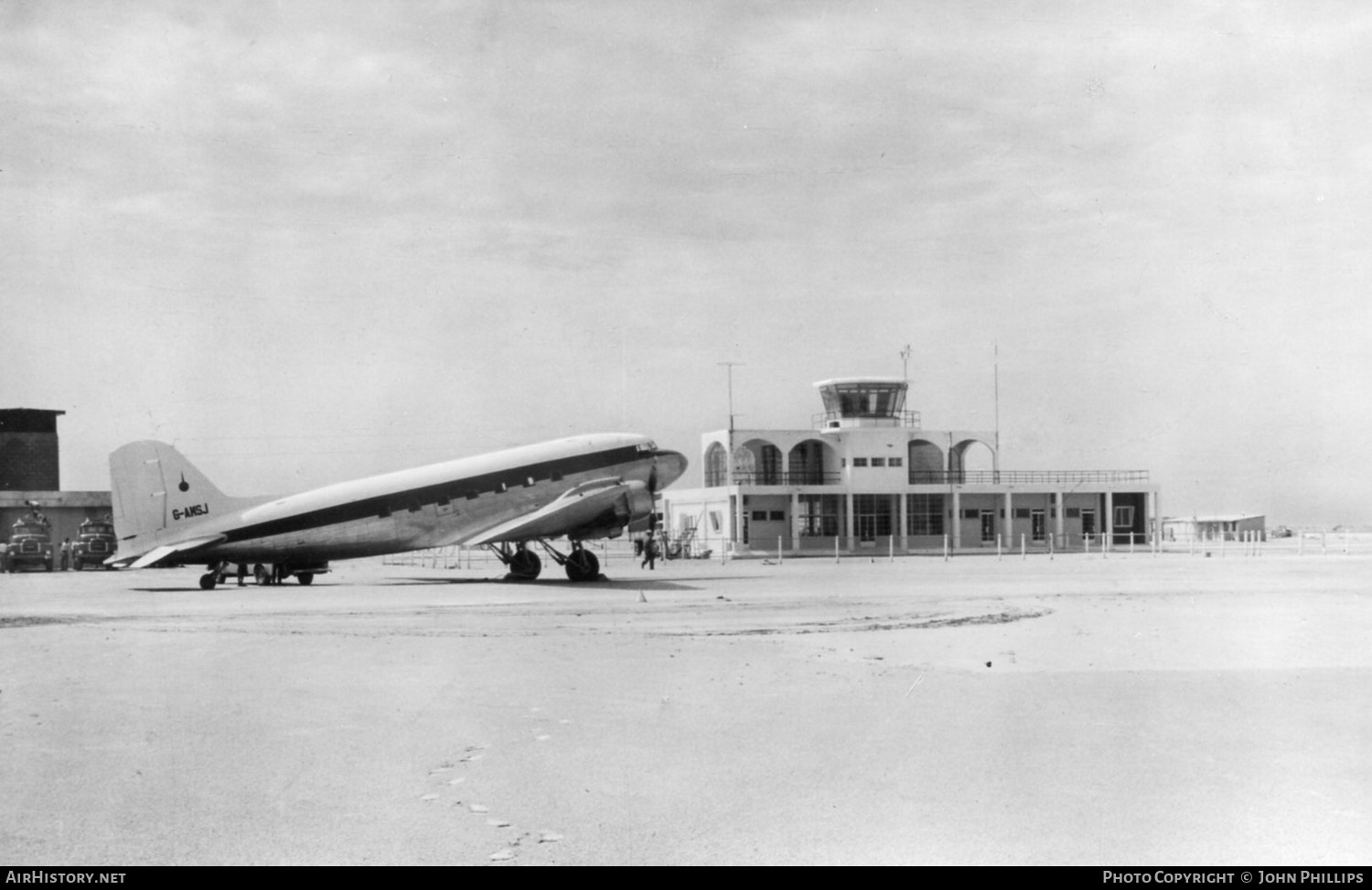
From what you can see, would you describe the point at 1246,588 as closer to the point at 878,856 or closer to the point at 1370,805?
the point at 1370,805

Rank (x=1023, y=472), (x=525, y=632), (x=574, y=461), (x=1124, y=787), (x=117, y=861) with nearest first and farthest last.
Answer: (x=117, y=861)
(x=1124, y=787)
(x=525, y=632)
(x=574, y=461)
(x=1023, y=472)

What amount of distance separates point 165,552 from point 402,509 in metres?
7.45

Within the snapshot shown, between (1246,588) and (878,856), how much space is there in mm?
27978

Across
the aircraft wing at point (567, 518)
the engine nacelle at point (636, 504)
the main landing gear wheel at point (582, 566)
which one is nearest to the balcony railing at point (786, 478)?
the engine nacelle at point (636, 504)

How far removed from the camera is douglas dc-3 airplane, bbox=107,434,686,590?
36875mm

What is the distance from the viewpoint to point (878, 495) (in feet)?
260

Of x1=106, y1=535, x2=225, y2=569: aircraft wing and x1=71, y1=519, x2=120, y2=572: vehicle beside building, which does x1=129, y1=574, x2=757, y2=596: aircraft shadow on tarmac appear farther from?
x1=71, y1=519, x2=120, y2=572: vehicle beside building

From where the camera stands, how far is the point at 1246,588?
31047mm

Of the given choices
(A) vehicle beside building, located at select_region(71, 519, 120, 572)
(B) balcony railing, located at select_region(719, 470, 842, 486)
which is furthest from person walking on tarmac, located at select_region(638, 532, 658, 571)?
(A) vehicle beside building, located at select_region(71, 519, 120, 572)

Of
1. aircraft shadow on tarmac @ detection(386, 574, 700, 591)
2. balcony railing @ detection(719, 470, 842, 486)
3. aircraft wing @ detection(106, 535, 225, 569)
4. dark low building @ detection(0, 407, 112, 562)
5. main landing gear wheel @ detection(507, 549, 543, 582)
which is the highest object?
dark low building @ detection(0, 407, 112, 562)

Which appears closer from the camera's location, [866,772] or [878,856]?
[878,856]

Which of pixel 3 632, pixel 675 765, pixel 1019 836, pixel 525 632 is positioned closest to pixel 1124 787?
pixel 1019 836

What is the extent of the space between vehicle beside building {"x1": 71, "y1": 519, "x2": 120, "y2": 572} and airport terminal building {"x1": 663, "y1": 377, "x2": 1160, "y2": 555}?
34.5 meters

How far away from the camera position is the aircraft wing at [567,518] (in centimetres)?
3878
